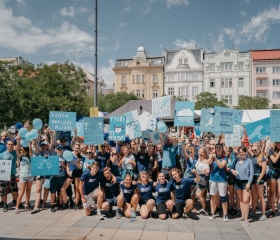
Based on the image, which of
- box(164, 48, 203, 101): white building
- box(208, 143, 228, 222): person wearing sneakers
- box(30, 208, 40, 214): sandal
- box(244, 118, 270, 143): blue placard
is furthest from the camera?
box(164, 48, 203, 101): white building

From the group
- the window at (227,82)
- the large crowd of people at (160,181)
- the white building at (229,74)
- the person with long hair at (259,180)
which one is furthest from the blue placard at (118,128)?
the window at (227,82)

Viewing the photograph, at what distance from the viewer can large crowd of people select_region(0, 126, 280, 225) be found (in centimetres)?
675

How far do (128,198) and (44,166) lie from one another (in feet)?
7.03

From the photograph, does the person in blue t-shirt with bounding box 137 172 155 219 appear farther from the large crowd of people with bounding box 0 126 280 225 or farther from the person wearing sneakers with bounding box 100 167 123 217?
the person wearing sneakers with bounding box 100 167 123 217

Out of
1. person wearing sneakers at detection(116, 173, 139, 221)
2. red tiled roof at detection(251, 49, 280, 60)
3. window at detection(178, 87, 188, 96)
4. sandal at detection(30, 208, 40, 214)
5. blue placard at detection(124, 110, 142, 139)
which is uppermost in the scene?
red tiled roof at detection(251, 49, 280, 60)

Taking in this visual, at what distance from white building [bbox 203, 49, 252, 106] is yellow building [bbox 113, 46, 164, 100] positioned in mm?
10024

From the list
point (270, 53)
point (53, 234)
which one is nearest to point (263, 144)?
point (53, 234)

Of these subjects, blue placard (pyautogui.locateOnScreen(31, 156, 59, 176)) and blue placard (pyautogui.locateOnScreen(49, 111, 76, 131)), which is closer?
blue placard (pyautogui.locateOnScreen(31, 156, 59, 176))

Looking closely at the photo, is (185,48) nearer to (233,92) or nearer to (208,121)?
(233,92)

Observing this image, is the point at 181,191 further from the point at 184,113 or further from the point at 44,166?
the point at 44,166

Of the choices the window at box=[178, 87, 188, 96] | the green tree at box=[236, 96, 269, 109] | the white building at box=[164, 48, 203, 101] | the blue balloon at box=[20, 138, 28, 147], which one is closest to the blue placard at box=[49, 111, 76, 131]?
the blue balloon at box=[20, 138, 28, 147]

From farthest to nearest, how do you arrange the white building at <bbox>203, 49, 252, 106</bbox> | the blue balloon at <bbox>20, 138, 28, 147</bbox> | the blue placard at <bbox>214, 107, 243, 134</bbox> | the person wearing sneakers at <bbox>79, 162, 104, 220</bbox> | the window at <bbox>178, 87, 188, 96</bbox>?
1. the window at <bbox>178, 87, 188, 96</bbox>
2. the white building at <bbox>203, 49, 252, 106</bbox>
3. the blue placard at <bbox>214, 107, 243, 134</bbox>
4. the blue balloon at <bbox>20, 138, 28, 147</bbox>
5. the person wearing sneakers at <bbox>79, 162, 104, 220</bbox>

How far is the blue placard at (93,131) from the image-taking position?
8.13 m

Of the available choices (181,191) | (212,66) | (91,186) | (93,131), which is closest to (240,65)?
(212,66)
